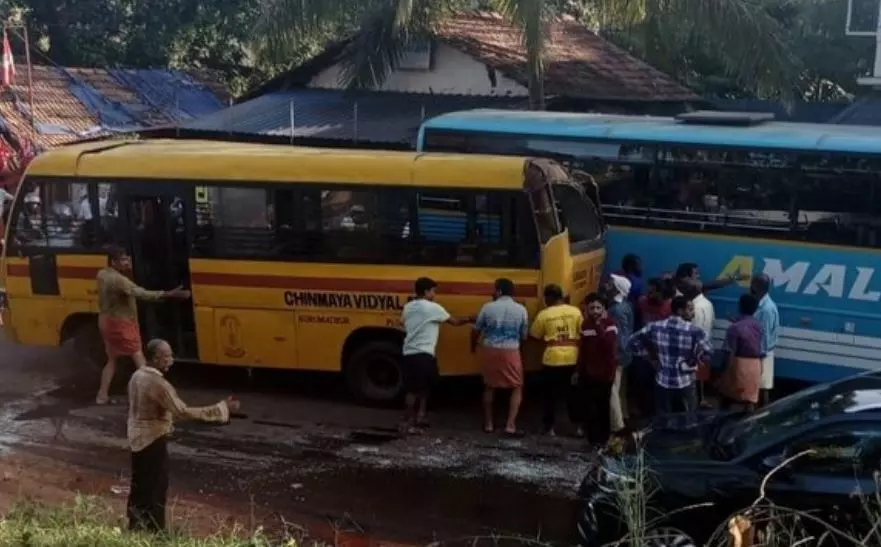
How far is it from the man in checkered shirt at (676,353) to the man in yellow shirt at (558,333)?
29.4 inches

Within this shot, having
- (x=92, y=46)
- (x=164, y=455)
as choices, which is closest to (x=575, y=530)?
(x=164, y=455)

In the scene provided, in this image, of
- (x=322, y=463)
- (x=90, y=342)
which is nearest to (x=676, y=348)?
(x=322, y=463)

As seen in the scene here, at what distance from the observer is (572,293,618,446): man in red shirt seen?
31.7ft

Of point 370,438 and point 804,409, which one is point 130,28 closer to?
point 370,438

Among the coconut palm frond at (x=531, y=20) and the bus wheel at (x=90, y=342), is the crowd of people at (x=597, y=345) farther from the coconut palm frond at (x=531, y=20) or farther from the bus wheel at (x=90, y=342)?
the coconut palm frond at (x=531, y=20)

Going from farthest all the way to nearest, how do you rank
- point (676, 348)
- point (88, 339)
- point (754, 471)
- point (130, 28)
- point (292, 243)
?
1. point (130, 28)
2. point (88, 339)
3. point (292, 243)
4. point (676, 348)
5. point (754, 471)

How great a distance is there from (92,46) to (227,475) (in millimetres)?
23832

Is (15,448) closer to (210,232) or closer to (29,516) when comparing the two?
(210,232)

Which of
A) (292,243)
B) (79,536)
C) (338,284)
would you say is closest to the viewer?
(79,536)

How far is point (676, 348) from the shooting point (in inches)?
363

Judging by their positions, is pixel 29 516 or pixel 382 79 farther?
pixel 382 79

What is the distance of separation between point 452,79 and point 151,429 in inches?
591

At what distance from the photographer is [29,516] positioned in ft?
21.6

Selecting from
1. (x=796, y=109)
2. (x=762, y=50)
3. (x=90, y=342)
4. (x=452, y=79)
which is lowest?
(x=90, y=342)
